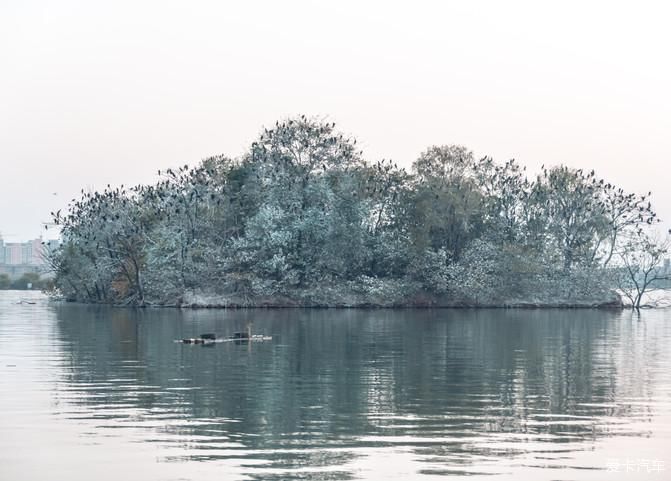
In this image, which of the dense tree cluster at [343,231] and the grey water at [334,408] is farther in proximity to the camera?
the dense tree cluster at [343,231]

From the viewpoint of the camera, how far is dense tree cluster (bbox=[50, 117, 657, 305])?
400 ft

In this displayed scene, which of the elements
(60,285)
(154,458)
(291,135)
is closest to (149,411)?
(154,458)

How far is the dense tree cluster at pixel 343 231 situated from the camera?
12206cm

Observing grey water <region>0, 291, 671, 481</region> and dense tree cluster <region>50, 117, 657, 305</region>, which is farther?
dense tree cluster <region>50, 117, 657, 305</region>

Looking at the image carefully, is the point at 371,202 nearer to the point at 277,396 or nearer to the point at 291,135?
the point at 291,135

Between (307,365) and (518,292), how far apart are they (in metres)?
81.8

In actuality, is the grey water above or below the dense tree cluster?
below

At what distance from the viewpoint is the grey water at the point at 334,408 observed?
2592cm

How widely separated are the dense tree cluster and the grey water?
52102 mm

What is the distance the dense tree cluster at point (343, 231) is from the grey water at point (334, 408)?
52.1 metres

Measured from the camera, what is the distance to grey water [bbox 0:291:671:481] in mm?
25922

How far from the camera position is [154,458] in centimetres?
2672

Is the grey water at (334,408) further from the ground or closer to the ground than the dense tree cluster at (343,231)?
closer to the ground

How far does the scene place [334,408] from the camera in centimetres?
3512
